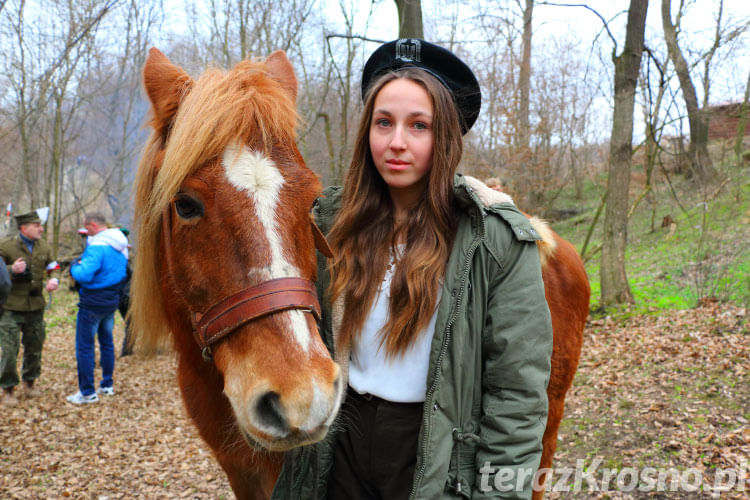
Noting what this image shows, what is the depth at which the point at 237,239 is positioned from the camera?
5.08 ft

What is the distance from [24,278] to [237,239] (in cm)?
705

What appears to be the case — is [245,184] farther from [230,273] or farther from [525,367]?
[525,367]

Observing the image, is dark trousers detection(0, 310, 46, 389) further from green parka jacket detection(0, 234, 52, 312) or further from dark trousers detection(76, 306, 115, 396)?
dark trousers detection(76, 306, 115, 396)

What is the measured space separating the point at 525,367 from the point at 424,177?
Answer: 2.67 ft

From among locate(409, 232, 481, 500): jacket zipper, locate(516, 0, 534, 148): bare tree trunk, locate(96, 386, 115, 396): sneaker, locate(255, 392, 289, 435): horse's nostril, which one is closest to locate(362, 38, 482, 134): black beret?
locate(409, 232, 481, 500): jacket zipper

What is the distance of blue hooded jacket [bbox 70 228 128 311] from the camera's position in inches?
270

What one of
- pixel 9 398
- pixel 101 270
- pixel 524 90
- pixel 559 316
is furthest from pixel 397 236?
pixel 524 90

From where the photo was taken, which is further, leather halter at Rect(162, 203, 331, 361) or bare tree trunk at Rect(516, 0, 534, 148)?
bare tree trunk at Rect(516, 0, 534, 148)

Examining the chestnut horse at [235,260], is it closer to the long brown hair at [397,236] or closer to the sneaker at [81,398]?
the long brown hair at [397,236]

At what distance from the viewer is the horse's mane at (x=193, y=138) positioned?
170 cm

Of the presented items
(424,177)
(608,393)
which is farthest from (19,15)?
(608,393)

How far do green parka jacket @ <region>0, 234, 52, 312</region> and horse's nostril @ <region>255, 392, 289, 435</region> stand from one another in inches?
278

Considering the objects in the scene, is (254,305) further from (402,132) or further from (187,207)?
(402,132)

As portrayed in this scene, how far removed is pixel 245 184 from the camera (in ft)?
5.33
